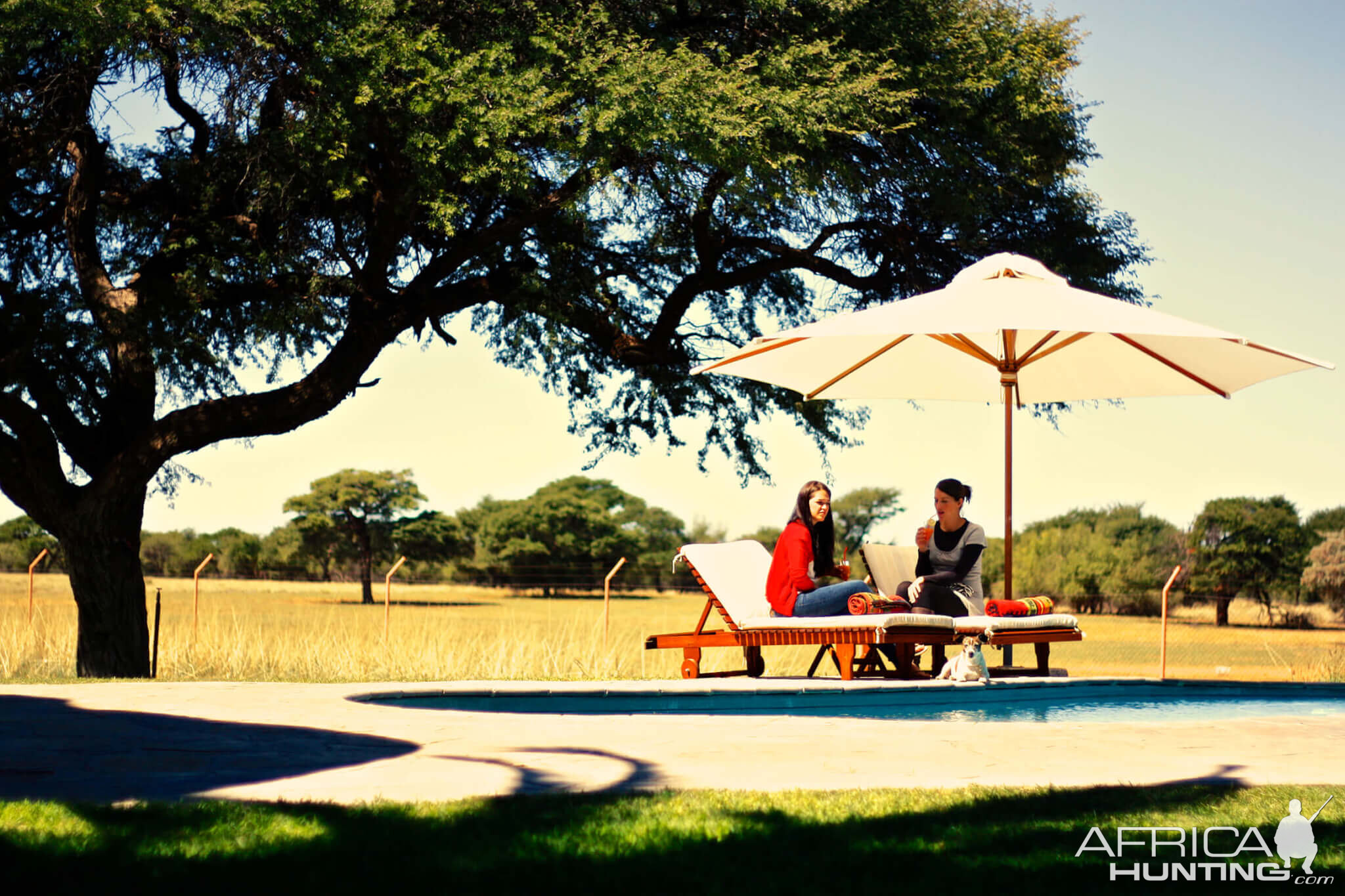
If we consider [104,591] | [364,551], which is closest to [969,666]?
[104,591]

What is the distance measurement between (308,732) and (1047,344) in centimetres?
645

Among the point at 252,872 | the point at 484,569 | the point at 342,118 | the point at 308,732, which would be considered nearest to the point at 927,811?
the point at 252,872

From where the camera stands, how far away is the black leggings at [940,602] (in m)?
8.15

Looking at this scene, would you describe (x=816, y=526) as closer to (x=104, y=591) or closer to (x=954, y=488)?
(x=954, y=488)

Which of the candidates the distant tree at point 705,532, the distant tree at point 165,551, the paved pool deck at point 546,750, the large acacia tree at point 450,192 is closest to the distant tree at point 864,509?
the distant tree at point 705,532

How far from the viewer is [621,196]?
42.9ft

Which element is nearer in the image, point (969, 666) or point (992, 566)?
point (969, 666)

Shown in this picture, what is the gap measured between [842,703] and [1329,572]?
3733 cm

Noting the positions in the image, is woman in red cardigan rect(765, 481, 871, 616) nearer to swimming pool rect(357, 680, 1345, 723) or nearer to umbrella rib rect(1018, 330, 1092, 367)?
swimming pool rect(357, 680, 1345, 723)

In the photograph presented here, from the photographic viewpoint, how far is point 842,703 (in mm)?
6980

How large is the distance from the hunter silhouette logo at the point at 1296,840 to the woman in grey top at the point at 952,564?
14.7 feet

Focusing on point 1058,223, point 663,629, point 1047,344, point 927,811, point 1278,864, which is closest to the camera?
point 1278,864

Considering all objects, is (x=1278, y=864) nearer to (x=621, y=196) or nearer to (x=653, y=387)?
(x=621, y=196)

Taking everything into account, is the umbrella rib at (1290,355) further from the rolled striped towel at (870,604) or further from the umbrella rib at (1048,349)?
the rolled striped towel at (870,604)
